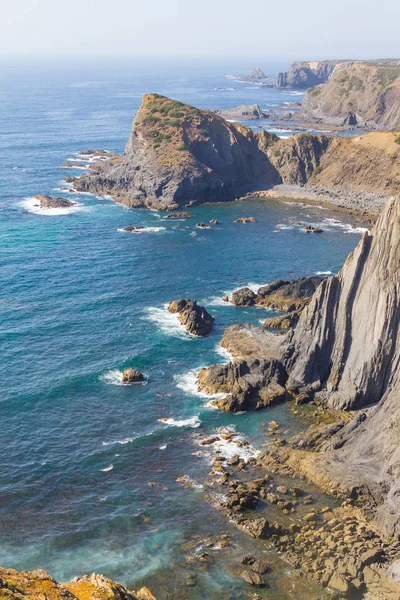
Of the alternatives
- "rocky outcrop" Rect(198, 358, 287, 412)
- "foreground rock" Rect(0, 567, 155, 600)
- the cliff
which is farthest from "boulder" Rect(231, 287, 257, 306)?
"foreground rock" Rect(0, 567, 155, 600)

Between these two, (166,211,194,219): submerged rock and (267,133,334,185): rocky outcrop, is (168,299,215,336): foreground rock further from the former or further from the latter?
(267,133,334,185): rocky outcrop

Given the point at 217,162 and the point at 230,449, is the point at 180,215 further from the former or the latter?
the point at 230,449

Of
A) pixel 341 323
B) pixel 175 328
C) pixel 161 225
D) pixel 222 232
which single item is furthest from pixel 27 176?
pixel 341 323

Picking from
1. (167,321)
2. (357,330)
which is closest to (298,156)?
(167,321)

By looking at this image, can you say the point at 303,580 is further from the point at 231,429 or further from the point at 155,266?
the point at 155,266

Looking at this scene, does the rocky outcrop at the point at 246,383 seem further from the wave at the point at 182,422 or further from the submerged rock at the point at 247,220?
the submerged rock at the point at 247,220

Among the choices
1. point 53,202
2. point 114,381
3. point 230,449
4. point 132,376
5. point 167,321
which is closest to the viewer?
point 230,449

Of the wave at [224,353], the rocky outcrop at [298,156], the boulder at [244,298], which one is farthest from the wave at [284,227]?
the wave at [224,353]
